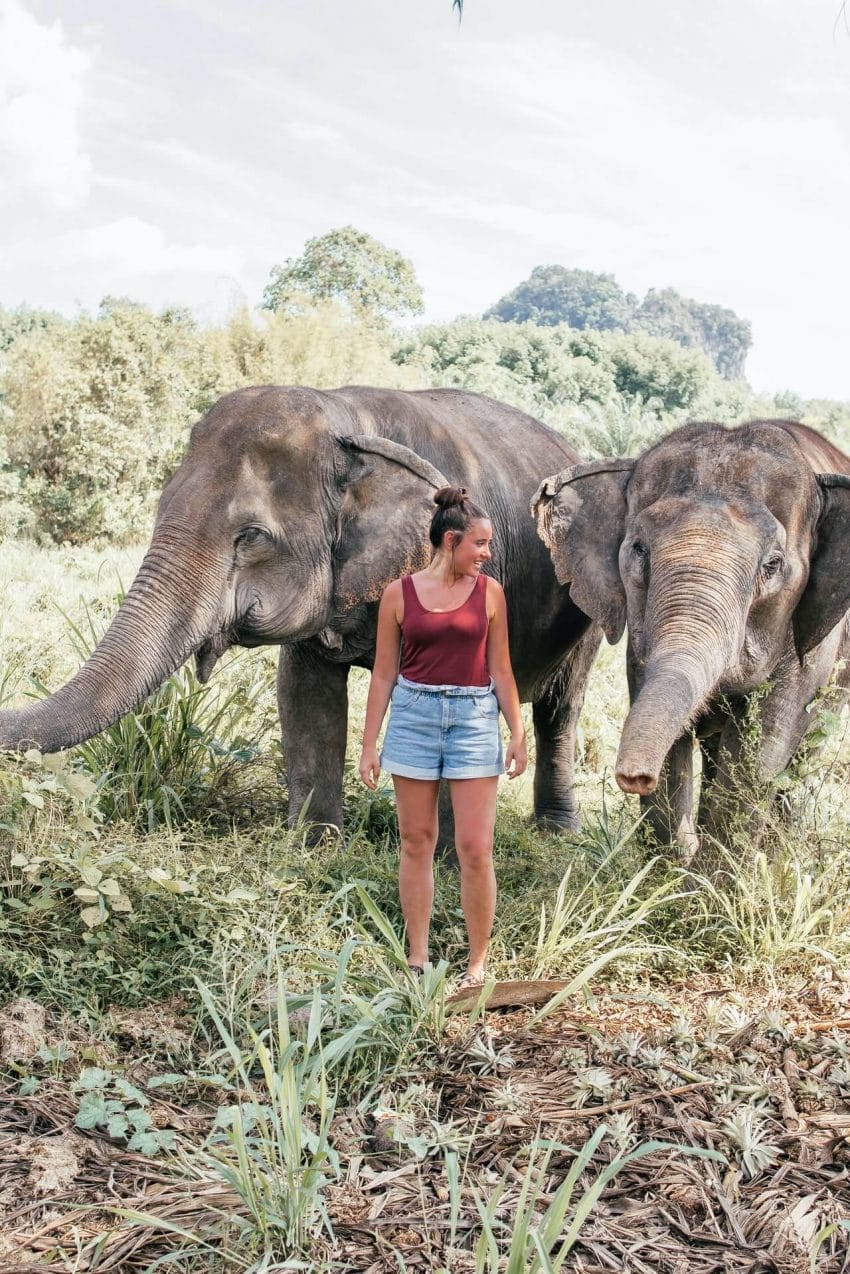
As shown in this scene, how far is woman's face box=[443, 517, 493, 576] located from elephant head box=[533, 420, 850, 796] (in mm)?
727

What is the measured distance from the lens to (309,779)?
20.7 feet

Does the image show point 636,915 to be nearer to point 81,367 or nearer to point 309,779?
point 309,779

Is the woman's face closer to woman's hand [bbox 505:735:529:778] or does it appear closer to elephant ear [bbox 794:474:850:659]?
woman's hand [bbox 505:735:529:778]

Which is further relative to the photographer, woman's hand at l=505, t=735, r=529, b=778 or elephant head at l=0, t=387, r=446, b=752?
elephant head at l=0, t=387, r=446, b=752

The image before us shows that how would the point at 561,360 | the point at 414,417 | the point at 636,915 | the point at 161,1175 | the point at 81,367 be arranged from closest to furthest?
the point at 161,1175 < the point at 636,915 < the point at 414,417 < the point at 81,367 < the point at 561,360

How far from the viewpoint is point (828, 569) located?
211 inches

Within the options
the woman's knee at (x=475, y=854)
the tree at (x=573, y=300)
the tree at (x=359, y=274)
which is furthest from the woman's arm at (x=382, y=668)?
the tree at (x=573, y=300)

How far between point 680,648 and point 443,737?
91cm

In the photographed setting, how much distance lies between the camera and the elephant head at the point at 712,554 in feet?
16.0

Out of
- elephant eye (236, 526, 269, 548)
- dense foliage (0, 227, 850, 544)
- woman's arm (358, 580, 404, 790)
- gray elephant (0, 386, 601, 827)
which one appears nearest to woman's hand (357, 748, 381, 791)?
woman's arm (358, 580, 404, 790)

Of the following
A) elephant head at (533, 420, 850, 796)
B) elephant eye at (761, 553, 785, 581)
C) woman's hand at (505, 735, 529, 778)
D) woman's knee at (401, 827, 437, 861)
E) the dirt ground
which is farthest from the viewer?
elephant eye at (761, 553, 785, 581)

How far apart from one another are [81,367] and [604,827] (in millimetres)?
19251

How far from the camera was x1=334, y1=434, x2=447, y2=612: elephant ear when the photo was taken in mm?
5730

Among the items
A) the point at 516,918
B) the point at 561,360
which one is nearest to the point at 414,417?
the point at 516,918
